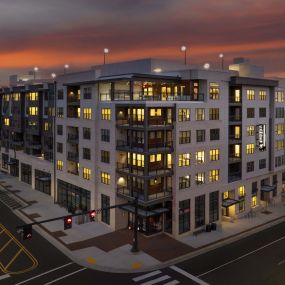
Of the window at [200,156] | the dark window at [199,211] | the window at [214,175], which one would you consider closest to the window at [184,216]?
the dark window at [199,211]

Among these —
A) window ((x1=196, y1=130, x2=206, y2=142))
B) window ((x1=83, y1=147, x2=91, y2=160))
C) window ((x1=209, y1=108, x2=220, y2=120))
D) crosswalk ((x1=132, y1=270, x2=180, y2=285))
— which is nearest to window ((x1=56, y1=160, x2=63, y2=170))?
window ((x1=83, y1=147, x2=91, y2=160))

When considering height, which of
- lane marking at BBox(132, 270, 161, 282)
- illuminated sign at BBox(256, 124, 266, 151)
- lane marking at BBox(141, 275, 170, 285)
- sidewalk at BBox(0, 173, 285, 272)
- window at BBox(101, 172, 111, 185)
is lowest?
lane marking at BBox(141, 275, 170, 285)

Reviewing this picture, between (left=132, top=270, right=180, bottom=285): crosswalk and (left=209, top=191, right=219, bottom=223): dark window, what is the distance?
16.8 metres

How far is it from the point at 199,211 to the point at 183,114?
45.8 feet

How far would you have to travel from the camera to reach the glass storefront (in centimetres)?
5641

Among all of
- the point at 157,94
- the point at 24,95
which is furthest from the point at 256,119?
the point at 24,95

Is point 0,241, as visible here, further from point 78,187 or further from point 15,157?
point 15,157

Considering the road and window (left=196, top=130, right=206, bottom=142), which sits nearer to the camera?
the road

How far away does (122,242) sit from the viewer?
45.6m

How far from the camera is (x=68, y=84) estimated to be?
5894 centimetres

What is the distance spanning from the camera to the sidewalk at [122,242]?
39906 mm

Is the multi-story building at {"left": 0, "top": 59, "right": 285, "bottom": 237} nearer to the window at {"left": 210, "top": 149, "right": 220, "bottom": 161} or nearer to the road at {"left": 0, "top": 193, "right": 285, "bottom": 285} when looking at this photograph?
the window at {"left": 210, "top": 149, "right": 220, "bottom": 161}

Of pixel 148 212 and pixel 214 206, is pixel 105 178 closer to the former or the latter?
pixel 148 212

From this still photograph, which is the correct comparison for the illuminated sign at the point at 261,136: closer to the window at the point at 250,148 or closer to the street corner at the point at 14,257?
the window at the point at 250,148
